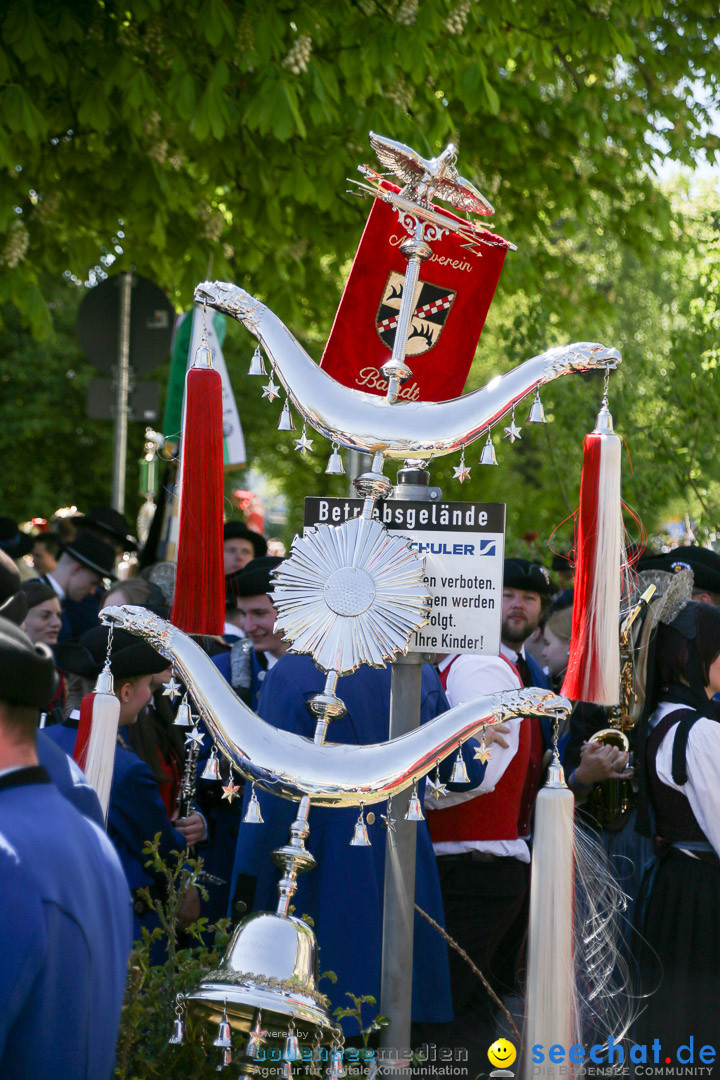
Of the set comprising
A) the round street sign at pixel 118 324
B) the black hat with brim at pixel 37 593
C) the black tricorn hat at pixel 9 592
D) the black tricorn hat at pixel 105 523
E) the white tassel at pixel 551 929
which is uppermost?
the round street sign at pixel 118 324

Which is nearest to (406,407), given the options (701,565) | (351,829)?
(351,829)

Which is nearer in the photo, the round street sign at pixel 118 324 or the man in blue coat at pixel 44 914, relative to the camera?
the man in blue coat at pixel 44 914

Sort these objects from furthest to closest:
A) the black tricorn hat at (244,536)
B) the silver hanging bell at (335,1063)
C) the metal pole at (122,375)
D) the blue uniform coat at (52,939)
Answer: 1. the metal pole at (122,375)
2. the black tricorn hat at (244,536)
3. the silver hanging bell at (335,1063)
4. the blue uniform coat at (52,939)

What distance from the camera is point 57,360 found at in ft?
68.0

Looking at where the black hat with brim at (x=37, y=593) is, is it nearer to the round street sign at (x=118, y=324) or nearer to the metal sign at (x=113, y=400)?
the metal sign at (x=113, y=400)

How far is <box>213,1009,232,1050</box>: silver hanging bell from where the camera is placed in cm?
256

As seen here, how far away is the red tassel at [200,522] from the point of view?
3.12 metres

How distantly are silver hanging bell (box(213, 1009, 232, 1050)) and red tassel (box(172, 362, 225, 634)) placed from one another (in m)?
0.94

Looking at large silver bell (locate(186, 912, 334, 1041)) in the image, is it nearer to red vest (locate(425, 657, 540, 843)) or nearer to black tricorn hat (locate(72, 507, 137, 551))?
red vest (locate(425, 657, 540, 843))

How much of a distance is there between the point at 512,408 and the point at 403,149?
26.8 inches

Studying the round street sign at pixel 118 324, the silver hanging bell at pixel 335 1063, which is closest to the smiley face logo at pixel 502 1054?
the silver hanging bell at pixel 335 1063

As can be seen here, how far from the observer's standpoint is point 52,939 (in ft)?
6.72

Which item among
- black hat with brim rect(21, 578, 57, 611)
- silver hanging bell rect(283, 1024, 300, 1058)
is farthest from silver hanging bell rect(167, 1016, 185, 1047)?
black hat with brim rect(21, 578, 57, 611)

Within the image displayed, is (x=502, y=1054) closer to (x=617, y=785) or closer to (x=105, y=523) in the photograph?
(x=617, y=785)
